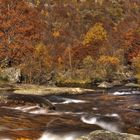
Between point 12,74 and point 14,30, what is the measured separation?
7153 mm

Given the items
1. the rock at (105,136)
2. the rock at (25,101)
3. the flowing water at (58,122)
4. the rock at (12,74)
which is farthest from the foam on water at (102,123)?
the rock at (12,74)

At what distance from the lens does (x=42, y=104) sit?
25.6 metres

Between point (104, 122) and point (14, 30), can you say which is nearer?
point (104, 122)

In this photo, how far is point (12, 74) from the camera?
6269 cm

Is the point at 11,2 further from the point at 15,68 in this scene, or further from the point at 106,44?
the point at 106,44

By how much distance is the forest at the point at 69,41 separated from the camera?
63844mm

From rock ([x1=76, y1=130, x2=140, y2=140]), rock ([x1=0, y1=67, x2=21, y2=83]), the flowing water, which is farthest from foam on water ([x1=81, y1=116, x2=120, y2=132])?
rock ([x1=0, y1=67, x2=21, y2=83])

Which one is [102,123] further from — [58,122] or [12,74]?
[12,74]

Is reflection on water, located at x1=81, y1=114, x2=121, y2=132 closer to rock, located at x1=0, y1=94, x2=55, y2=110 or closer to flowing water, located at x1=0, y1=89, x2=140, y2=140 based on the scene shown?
flowing water, located at x1=0, y1=89, x2=140, y2=140

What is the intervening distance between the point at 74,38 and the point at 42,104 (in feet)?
362

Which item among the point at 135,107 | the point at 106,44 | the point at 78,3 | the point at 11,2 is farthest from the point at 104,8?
the point at 135,107

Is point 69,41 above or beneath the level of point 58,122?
above

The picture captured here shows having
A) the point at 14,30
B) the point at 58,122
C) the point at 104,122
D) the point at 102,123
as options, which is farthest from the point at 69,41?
the point at 58,122

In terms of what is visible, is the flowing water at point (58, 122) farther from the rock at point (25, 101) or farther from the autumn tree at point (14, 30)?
the autumn tree at point (14, 30)
